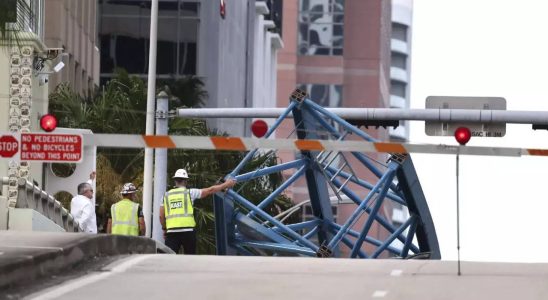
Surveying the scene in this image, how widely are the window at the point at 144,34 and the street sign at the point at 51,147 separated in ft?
193

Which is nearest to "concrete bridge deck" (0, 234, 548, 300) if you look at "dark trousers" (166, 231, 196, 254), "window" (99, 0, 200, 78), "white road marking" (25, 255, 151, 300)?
"white road marking" (25, 255, 151, 300)

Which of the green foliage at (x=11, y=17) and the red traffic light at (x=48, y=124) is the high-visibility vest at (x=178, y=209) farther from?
the green foliage at (x=11, y=17)

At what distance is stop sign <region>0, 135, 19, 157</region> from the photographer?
66.1ft

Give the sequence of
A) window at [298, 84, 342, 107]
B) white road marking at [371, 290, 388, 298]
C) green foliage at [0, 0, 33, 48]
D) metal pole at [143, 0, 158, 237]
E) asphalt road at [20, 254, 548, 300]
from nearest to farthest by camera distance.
→ white road marking at [371, 290, 388, 298] → asphalt road at [20, 254, 548, 300] → green foliage at [0, 0, 33, 48] → metal pole at [143, 0, 158, 237] → window at [298, 84, 342, 107]

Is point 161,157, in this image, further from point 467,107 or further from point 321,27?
point 321,27

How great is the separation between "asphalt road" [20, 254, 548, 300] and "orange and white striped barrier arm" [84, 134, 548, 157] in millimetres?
1185

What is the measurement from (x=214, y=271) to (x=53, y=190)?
78.6 feet

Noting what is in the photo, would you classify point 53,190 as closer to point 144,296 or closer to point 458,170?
point 458,170

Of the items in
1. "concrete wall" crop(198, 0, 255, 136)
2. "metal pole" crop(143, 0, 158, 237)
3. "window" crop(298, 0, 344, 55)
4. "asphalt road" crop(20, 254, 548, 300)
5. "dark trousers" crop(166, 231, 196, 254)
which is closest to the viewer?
"asphalt road" crop(20, 254, 548, 300)

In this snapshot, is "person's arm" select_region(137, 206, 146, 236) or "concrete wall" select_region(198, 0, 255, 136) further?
"concrete wall" select_region(198, 0, 255, 136)

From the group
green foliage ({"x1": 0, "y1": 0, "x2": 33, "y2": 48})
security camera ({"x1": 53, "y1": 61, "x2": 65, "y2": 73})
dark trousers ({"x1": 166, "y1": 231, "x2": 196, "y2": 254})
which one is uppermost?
security camera ({"x1": 53, "y1": 61, "x2": 65, "y2": 73})

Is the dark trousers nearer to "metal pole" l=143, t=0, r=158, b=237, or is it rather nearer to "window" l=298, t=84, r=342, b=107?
"metal pole" l=143, t=0, r=158, b=237

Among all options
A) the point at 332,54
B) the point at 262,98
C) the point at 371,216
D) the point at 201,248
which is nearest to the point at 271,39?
the point at 262,98

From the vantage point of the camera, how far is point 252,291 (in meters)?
16.3
